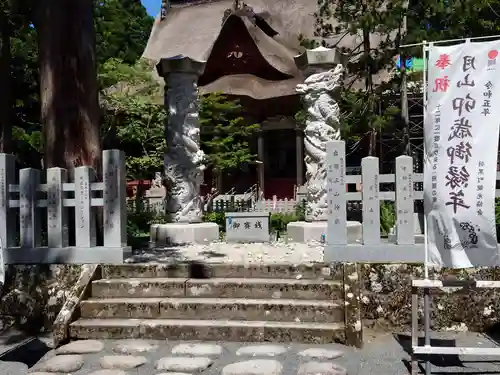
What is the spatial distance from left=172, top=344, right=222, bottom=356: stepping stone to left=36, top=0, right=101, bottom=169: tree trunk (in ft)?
9.84

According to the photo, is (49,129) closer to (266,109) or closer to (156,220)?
(156,220)

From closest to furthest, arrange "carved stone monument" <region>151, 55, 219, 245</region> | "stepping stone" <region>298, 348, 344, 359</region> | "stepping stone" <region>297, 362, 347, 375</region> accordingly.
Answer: "stepping stone" <region>297, 362, 347, 375</region> < "stepping stone" <region>298, 348, 344, 359</region> < "carved stone monument" <region>151, 55, 219, 245</region>

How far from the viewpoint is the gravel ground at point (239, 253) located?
21.4 feet

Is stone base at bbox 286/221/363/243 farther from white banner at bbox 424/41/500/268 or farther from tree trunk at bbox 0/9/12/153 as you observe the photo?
tree trunk at bbox 0/9/12/153

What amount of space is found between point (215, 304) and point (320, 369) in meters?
1.43

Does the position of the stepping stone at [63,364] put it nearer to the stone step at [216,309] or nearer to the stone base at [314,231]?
the stone step at [216,309]

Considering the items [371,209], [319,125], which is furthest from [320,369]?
[319,125]

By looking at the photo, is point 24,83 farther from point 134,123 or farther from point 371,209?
point 371,209

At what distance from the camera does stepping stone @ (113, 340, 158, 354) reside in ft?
15.8

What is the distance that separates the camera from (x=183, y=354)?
186 inches

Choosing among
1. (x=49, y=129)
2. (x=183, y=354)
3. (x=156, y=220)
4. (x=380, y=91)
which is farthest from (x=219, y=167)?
(x=183, y=354)

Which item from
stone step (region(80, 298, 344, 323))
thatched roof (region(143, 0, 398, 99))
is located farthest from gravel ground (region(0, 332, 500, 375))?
thatched roof (region(143, 0, 398, 99))

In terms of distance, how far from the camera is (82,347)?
4.93 meters

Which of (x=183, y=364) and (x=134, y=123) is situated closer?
(x=183, y=364)
